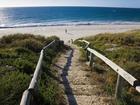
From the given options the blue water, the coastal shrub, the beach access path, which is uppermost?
the coastal shrub

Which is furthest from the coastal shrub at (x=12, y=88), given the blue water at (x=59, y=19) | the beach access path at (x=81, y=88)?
the blue water at (x=59, y=19)

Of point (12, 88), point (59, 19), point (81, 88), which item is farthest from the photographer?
point (59, 19)

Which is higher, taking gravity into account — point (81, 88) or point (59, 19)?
point (81, 88)

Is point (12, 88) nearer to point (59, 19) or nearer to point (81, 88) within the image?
point (81, 88)

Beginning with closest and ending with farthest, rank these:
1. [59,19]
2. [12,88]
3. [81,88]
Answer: [12,88], [81,88], [59,19]

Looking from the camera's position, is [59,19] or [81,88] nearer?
[81,88]

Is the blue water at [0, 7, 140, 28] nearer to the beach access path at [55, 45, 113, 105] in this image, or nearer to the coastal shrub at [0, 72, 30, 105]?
the beach access path at [55, 45, 113, 105]

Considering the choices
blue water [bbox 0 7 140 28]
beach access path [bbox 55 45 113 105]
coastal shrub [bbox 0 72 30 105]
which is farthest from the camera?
blue water [bbox 0 7 140 28]

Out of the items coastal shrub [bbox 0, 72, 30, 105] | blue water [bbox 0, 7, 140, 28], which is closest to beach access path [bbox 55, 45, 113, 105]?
coastal shrub [bbox 0, 72, 30, 105]

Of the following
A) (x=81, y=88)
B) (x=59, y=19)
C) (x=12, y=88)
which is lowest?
(x=59, y=19)

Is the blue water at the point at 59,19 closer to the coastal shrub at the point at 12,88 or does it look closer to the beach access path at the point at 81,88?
the beach access path at the point at 81,88

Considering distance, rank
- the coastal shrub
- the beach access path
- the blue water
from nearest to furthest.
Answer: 1. the coastal shrub
2. the beach access path
3. the blue water

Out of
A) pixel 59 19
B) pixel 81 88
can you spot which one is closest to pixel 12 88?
pixel 81 88

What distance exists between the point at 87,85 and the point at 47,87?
1.47m
